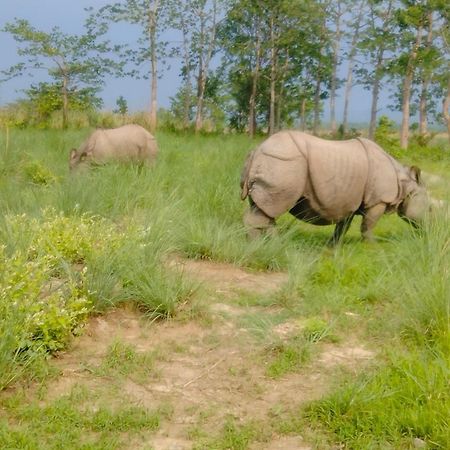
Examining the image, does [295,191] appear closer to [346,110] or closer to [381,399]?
[381,399]

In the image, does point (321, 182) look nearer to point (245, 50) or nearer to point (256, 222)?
point (256, 222)

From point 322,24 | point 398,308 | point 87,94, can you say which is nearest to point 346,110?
point 322,24

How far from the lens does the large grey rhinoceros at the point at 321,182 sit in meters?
6.17

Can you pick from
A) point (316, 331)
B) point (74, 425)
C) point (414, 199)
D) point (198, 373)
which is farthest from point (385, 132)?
point (74, 425)

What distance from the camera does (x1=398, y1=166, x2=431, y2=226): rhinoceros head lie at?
6.97 m

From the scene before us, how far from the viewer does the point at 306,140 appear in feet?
20.7

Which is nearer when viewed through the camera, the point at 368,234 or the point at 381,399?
the point at 381,399

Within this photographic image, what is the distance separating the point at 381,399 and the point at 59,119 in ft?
54.4

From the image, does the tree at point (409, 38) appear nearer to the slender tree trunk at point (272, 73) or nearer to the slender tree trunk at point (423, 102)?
the slender tree trunk at point (423, 102)

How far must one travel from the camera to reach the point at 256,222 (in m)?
6.30

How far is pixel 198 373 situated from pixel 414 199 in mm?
3956

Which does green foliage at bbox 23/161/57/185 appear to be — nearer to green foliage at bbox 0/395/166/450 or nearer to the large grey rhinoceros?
the large grey rhinoceros

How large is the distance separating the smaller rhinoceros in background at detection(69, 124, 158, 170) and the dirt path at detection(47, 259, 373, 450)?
5.45 meters

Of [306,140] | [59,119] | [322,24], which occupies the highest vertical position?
[322,24]
